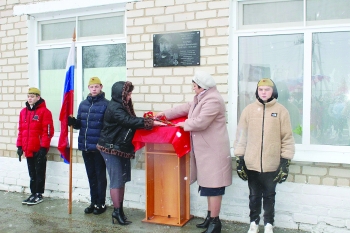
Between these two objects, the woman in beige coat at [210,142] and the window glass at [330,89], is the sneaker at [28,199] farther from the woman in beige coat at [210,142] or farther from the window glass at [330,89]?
the window glass at [330,89]

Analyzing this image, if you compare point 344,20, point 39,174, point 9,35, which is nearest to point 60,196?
point 39,174

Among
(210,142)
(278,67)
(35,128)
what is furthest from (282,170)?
(35,128)

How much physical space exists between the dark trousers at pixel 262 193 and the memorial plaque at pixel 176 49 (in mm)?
1601

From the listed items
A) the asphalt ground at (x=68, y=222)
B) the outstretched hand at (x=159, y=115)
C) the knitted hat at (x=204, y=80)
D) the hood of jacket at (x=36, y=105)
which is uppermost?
the knitted hat at (x=204, y=80)

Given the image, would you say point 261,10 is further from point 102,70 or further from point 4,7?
point 4,7

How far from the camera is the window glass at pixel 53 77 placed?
21.3 feet

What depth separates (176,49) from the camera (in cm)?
529

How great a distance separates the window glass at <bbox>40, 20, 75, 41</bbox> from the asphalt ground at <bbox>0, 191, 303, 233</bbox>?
8.17 feet

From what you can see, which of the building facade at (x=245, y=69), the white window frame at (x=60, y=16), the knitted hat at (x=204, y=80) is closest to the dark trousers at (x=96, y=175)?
the building facade at (x=245, y=69)

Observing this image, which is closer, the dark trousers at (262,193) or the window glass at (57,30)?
the dark trousers at (262,193)

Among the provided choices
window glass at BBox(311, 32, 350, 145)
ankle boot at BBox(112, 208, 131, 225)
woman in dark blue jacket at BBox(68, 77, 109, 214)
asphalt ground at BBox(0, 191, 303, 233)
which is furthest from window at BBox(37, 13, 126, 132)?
window glass at BBox(311, 32, 350, 145)

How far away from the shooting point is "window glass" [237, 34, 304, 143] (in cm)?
485

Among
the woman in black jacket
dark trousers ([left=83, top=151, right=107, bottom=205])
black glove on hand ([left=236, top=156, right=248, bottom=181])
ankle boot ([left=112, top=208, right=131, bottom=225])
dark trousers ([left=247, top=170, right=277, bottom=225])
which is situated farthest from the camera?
dark trousers ([left=83, top=151, right=107, bottom=205])

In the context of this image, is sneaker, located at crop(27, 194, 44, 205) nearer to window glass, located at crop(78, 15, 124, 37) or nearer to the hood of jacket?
the hood of jacket
